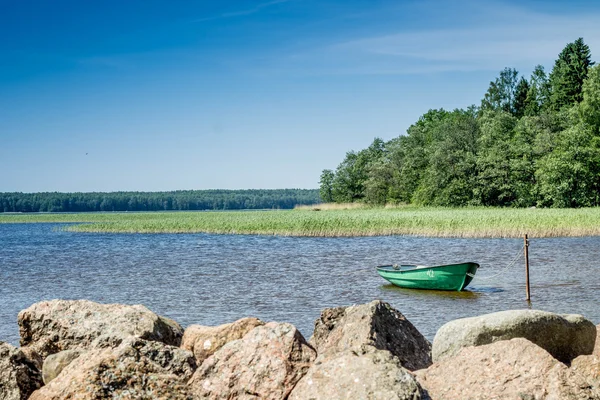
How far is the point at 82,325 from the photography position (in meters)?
10.3

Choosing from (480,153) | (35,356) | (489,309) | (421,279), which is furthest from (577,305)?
(480,153)

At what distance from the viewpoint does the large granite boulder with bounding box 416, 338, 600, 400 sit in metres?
6.78

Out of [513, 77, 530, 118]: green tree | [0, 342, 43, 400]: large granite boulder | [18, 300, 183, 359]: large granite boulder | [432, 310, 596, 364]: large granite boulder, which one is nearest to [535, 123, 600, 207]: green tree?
[513, 77, 530, 118]: green tree

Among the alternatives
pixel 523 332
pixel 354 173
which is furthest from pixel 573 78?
pixel 523 332

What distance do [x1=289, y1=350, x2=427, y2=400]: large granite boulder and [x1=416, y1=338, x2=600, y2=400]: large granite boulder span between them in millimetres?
987

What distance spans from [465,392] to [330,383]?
1.56m

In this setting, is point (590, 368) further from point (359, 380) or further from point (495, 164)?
point (495, 164)

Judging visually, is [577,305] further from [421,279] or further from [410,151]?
[410,151]

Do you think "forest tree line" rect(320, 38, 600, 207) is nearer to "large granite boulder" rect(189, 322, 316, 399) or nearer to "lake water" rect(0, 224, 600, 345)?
"lake water" rect(0, 224, 600, 345)

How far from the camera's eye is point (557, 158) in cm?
7244

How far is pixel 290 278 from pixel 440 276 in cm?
709

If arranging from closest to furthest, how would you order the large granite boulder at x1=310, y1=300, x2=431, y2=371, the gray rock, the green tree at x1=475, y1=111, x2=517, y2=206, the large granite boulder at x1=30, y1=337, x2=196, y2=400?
the large granite boulder at x1=30, y1=337, x2=196, y2=400 → the gray rock → the large granite boulder at x1=310, y1=300, x2=431, y2=371 → the green tree at x1=475, y1=111, x2=517, y2=206

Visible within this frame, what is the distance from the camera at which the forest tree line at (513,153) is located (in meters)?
72.0

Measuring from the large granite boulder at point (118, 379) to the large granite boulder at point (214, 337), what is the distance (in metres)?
2.24
